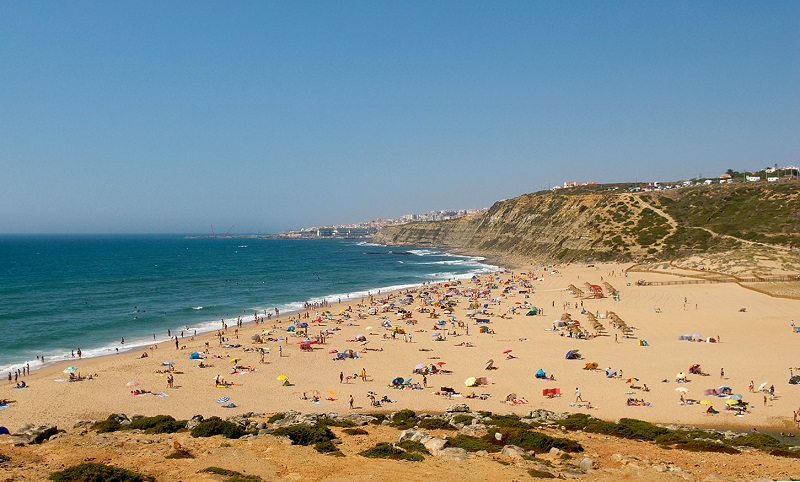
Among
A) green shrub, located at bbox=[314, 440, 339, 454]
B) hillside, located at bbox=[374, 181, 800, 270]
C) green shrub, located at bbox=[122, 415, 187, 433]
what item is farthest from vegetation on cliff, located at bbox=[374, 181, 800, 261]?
green shrub, located at bbox=[122, 415, 187, 433]

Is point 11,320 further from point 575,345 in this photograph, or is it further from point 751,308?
point 751,308

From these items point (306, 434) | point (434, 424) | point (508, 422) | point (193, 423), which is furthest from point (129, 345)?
point (508, 422)

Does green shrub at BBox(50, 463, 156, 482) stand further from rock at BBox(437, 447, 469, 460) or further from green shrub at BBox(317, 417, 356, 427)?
rock at BBox(437, 447, 469, 460)

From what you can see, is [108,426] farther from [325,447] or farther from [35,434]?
[325,447]

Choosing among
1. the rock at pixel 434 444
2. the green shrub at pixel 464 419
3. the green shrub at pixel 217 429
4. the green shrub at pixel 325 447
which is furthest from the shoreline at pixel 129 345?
the rock at pixel 434 444

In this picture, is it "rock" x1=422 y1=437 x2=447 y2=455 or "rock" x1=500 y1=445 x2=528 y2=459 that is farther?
"rock" x1=422 y1=437 x2=447 y2=455

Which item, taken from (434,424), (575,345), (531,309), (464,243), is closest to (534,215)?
(464,243)
